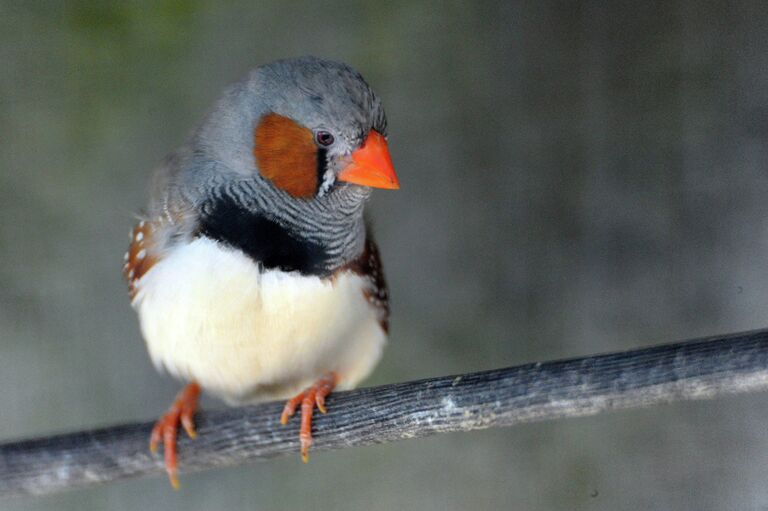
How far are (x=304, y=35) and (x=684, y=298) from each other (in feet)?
3.90

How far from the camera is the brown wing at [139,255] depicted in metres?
1.58

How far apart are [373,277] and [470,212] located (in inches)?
27.1

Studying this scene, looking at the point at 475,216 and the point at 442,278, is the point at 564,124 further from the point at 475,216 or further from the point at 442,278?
the point at 442,278

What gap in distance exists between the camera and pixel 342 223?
1479 mm

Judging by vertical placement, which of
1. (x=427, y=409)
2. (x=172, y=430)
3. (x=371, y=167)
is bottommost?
(x=172, y=430)

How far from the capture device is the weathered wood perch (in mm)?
1221

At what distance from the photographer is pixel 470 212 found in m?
2.29

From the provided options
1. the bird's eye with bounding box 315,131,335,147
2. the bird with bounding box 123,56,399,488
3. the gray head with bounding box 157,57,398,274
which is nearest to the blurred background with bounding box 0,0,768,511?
the bird with bounding box 123,56,399,488

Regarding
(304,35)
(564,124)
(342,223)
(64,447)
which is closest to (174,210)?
(342,223)

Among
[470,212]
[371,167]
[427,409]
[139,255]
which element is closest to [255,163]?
[371,167]

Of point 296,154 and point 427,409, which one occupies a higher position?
point 296,154

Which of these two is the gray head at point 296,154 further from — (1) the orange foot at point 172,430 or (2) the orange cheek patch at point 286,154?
(1) the orange foot at point 172,430

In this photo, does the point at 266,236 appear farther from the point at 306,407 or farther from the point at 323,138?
the point at 306,407

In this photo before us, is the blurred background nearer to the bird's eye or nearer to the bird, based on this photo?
the bird
